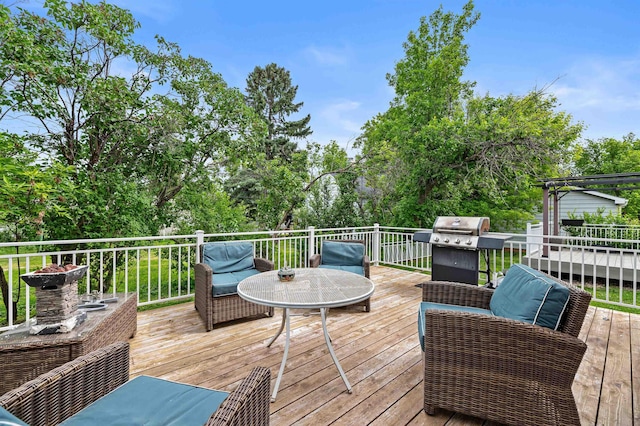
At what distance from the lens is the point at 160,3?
5.36 m

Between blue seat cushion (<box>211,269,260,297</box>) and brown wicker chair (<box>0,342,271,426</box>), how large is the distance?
5.66ft

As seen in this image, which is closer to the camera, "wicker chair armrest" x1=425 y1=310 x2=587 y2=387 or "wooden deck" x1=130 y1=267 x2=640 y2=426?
"wicker chair armrest" x1=425 y1=310 x2=587 y2=387

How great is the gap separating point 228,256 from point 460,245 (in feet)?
10.0

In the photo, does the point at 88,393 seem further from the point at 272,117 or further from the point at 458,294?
the point at 272,117

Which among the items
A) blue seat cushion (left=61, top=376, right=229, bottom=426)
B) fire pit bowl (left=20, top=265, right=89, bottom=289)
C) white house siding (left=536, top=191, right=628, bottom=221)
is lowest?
blue seat cushion (left=61, top=376, right=229, bottom=426)

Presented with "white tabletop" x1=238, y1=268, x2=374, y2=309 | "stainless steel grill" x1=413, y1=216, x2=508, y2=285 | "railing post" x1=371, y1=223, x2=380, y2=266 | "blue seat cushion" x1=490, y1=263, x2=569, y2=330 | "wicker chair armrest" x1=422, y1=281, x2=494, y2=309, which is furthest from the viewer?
"railing post" x1=371, y1=223, x2=380, y2=266

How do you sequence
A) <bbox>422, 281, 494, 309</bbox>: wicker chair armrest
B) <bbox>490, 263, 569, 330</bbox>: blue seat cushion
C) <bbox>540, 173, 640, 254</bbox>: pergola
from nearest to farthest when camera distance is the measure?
Result: <bbox>490, 263, 569, 330</bbox>: blue seat cushion < <bbox>422, 281, 494, 309</bbox>: wicker chair armrest < <bbox>540, 173, 640, 254</bbox>: pergola

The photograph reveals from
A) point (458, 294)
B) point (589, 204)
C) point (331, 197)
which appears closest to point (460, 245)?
point (458, 294)

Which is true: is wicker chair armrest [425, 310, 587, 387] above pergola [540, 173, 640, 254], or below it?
below

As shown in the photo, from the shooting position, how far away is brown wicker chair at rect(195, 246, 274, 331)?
124 inches

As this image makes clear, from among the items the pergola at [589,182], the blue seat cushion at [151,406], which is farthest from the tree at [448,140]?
the blue seat cushion at [151,406]

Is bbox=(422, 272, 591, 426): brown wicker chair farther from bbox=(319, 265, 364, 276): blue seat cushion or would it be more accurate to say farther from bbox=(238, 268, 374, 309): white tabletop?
bbox=(319, 265, 364, 276): blue seat cushion

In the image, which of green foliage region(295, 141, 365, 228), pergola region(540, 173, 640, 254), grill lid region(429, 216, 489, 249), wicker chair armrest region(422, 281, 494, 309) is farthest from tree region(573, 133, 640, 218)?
wicker chair armrest region(422, 281, 494, 309)

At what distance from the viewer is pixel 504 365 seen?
67.0 inches
